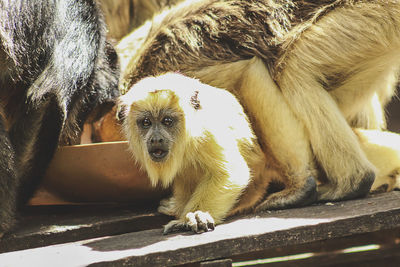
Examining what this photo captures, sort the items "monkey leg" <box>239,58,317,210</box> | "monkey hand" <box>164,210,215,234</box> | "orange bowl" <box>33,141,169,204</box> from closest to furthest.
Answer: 1. "monkey hand" <box>164,210,215,234</box>
2. "monkey leg" <box>239,58,317,210</box>
3. "orange bowl" <box>33,141,169,204</box>

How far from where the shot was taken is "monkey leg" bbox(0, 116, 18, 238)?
129 inches

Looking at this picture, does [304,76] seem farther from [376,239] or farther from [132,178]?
[376,239]

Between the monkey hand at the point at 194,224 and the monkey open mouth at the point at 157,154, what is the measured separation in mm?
388

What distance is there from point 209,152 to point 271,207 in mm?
556

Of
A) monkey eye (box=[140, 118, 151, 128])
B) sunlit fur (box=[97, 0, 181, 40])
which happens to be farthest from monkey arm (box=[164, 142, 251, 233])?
sunlit fur (box=[97, 0, 181, 40])

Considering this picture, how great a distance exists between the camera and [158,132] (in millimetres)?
3320

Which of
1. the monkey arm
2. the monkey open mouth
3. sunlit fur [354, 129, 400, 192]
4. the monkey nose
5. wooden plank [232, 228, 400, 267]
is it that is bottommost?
wooden plank [232, 228, 400, 267]

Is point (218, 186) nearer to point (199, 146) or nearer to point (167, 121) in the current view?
point (199, 146)

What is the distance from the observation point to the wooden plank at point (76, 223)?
3330 millimetres

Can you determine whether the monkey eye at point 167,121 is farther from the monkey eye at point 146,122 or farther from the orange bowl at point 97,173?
the orange bowl at point 97,173

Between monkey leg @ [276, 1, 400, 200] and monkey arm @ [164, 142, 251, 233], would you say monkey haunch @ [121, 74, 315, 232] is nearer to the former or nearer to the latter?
monkey arm @ [164, 142, 251, 233]

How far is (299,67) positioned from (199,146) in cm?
89

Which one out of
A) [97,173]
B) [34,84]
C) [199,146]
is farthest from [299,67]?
[34,84]

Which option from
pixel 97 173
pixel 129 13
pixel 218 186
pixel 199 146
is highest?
pixel 129 13
